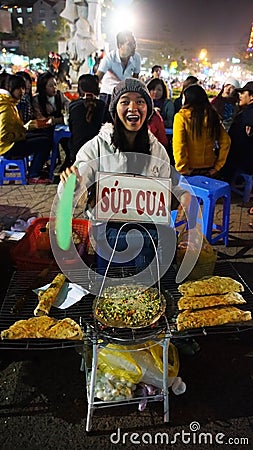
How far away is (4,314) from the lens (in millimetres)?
2094

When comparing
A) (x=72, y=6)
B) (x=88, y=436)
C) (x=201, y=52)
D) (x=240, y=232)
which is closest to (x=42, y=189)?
(x=240, y=232)

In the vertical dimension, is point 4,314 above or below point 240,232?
above

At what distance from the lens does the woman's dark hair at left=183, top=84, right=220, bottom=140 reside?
4.09 m

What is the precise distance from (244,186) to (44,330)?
4.28 m

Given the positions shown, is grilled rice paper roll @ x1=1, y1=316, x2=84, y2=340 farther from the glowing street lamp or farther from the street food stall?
the glowing street lamp

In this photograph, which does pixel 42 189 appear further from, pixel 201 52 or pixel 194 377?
pixel 201 52

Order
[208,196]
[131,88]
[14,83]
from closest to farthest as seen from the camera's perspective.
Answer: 1. [131,88]
2. [208,196]
3. [14,83]

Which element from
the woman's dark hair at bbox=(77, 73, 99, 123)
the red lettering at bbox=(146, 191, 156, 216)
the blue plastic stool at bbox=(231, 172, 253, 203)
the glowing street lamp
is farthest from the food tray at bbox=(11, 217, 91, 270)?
the glowing street lamp

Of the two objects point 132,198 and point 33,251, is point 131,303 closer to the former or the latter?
point 132,198

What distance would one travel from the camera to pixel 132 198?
2.40 m

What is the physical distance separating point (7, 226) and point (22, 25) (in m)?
29.5

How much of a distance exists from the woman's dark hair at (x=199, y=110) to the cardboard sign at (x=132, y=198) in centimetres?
179

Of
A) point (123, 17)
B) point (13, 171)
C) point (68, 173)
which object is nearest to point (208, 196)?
point (68, 173)

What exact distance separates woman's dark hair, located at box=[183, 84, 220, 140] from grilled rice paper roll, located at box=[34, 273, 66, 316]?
248 centimetres
